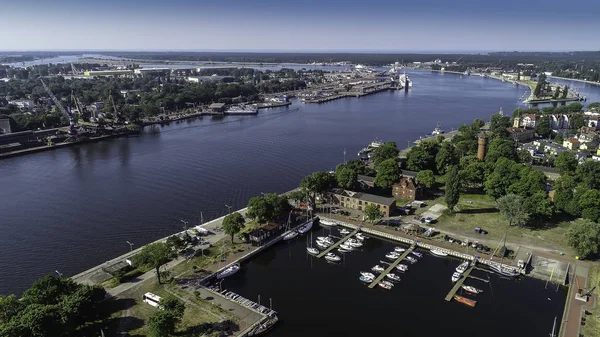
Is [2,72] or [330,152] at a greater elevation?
[2,72]

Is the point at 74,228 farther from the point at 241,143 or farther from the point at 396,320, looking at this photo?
the point at 241,143

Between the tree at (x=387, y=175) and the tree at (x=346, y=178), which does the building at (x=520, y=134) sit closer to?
the tree at (x=387, y=175)

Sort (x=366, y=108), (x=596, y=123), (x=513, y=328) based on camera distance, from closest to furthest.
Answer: (x=513, y=328), (x=596, y=123), (x=366, y=108)

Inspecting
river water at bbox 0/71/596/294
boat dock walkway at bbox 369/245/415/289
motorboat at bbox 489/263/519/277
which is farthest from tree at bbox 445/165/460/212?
river water at bbox 0/71/596/294

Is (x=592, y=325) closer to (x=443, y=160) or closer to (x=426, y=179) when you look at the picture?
(x=426, y=179)

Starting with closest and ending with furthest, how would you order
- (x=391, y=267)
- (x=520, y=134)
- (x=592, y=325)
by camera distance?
(x=592, y=325) → (x=391, y=267) → (x=520, y=134)

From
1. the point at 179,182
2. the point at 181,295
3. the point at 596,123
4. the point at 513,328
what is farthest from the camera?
the point at 596,123

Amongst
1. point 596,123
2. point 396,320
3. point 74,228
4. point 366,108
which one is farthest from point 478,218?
point 366,108

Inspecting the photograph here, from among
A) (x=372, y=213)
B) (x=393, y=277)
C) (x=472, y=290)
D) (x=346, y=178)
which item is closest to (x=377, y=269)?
(x=393, y=277)
